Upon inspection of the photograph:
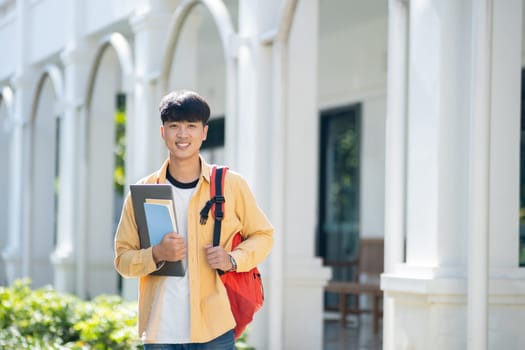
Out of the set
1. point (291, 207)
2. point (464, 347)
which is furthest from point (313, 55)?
point (464, 347)

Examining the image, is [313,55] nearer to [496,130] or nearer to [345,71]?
[496,130]

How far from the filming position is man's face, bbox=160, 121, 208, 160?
3.34 metres

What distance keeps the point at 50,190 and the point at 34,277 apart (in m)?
1.20

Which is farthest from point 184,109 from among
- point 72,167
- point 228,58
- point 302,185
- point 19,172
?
point 19,172

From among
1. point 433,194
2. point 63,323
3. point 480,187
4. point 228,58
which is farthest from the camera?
point 63,323

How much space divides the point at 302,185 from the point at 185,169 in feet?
10.9

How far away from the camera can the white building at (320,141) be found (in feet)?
15.5

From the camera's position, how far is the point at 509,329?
4648 millimetres

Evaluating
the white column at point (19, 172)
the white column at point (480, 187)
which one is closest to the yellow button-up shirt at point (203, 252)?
the white column at point (480, 187)

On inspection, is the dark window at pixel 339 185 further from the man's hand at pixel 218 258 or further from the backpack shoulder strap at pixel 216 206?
the man's hand at pixel 218 258

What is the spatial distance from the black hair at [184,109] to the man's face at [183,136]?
2 cm

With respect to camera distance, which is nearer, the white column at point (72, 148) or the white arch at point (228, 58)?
the white arch at point (228, 58)

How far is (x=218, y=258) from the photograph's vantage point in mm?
3289

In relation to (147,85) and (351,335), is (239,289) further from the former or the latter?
(351,335)
